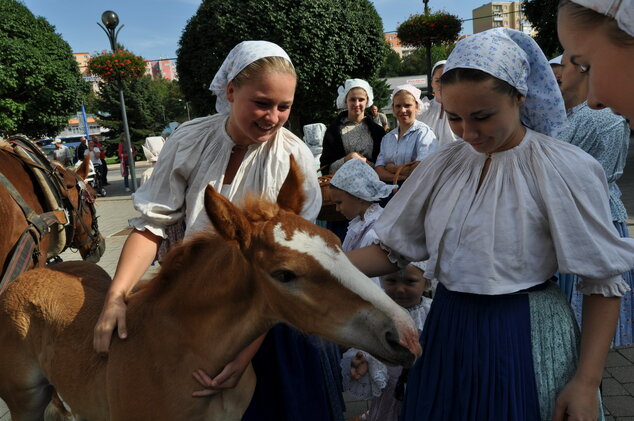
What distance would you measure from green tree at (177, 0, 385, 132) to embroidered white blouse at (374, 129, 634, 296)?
→ 39.2 ft

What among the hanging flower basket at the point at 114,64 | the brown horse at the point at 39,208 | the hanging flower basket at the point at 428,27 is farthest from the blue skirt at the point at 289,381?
the hanging flower basket at the point at 114,64

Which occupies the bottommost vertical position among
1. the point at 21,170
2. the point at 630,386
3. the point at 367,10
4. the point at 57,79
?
the point at 630,386

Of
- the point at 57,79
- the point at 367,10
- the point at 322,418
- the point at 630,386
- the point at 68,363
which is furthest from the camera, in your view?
the point at 57,79

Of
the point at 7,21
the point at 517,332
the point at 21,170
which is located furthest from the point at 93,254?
the point at 7,21

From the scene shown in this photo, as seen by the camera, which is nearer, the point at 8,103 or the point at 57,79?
the point at 8,103

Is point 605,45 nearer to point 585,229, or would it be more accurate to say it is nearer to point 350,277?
point 585,229

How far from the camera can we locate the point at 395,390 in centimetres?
258

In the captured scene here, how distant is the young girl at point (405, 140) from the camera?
4.68m

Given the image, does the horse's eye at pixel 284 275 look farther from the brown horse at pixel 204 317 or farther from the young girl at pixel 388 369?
the young girl at pixel 388 369

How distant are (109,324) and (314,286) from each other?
3.07 ft

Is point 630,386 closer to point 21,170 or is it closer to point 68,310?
point 68,310

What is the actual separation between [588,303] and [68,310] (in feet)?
7.64

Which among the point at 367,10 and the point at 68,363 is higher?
the point at 367,10

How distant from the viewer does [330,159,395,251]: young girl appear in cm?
316
